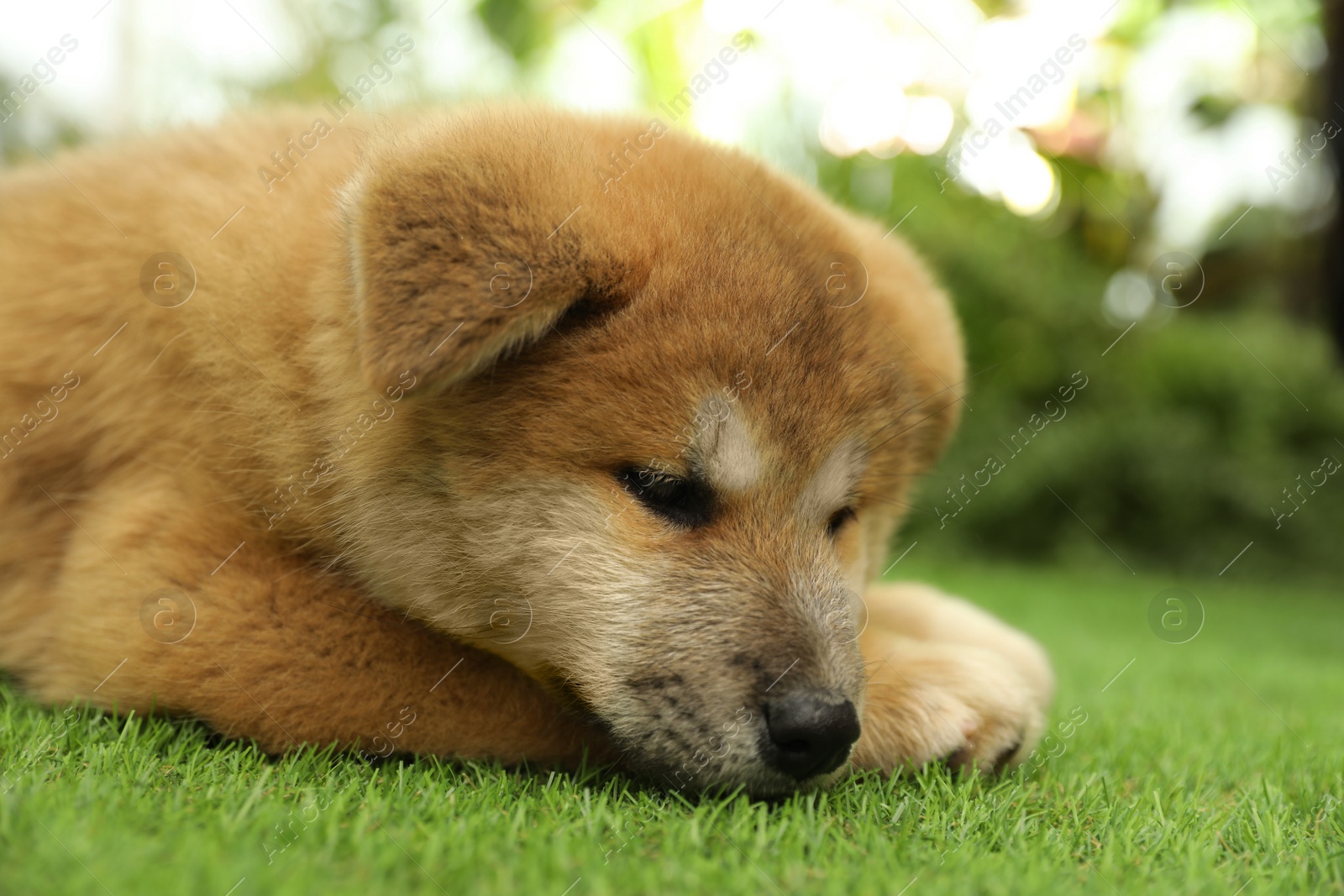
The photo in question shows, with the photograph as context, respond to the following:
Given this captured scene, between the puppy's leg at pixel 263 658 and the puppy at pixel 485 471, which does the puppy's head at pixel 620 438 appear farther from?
the puppy's leg at pixel 263 658

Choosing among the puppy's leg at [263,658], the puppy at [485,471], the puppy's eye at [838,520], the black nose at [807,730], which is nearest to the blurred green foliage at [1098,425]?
the puppy's eye at [838,520]

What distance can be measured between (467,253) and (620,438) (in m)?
0.55

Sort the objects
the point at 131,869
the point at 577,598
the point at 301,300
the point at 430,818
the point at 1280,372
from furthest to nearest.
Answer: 1. the point at 1280,372
2. the point at 301,300
3. the point at 577,598
4. the point at 430,818
5. the point at 131,869

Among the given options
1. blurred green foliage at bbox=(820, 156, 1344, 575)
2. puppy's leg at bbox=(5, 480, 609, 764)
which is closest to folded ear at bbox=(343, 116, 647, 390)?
puppy's leg at bbox=(5, 480, 609, 764)

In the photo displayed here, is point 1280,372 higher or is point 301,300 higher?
point 1280,372

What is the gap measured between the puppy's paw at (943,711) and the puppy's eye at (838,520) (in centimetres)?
33

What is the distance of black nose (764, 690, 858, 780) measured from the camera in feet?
6.91

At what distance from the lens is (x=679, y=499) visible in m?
2.43

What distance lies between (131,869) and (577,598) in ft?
3.57

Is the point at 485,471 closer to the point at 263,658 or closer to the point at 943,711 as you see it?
the point at 263,658

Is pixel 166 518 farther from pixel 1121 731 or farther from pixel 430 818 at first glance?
pixel 1121 731

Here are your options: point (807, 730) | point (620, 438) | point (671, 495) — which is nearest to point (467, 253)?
point (620, 438)

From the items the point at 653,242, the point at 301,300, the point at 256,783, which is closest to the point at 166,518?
the point at 301,300

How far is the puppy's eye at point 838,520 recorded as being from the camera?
2781 millimetres
